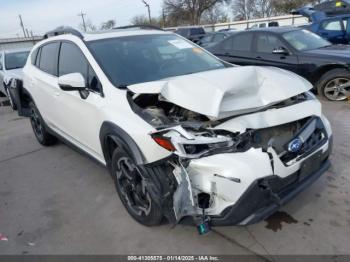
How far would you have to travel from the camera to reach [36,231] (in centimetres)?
303

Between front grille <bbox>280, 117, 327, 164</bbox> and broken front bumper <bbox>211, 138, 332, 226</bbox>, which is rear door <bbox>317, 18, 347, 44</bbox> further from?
broken front bumper <bbox>211, 138, 332, 226</bbox>

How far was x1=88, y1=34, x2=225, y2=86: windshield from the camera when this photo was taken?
314cm

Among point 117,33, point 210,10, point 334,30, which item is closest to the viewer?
point 117,33

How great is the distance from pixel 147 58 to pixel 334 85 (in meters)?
4.35

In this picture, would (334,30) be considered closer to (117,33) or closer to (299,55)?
(299,55)

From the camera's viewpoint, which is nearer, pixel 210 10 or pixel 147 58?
pixel 147 58

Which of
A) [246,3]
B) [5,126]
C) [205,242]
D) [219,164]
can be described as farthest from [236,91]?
[246,3]

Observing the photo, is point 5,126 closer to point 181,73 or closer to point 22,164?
point 22,164

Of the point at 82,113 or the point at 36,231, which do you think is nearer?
the point at 36,231

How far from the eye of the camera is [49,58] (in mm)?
4387

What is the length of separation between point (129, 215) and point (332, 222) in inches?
73.0

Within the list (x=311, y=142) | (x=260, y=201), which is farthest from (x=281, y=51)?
(x=260, y=201)

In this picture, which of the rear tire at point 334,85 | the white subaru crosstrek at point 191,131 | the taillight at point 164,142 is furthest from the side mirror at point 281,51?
the taillight at point 164,142

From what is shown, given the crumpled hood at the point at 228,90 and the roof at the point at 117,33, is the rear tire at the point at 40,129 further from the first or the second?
the crumpled hood at the point at 228,90
